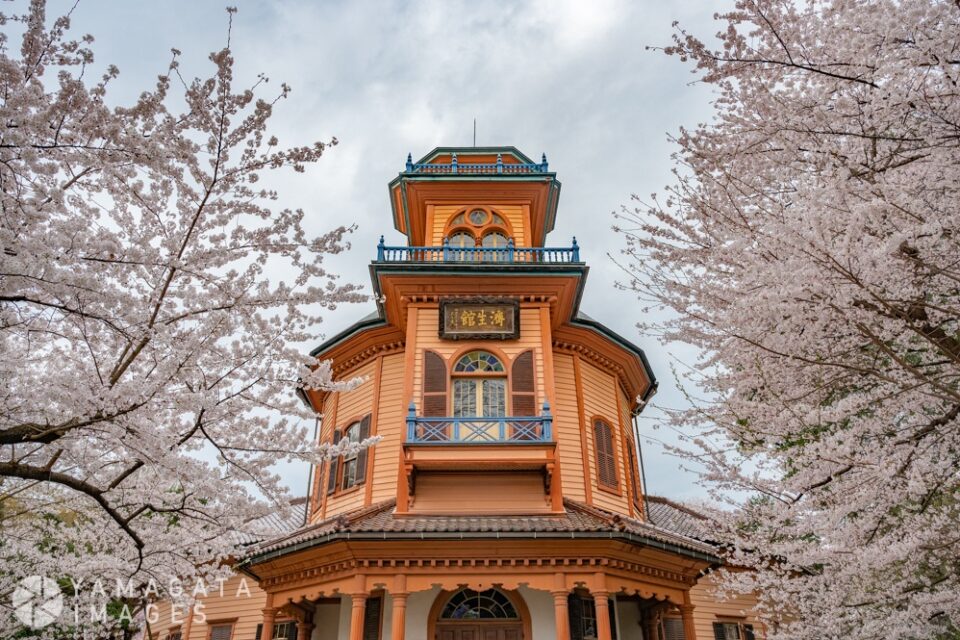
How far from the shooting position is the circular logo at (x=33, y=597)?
34.6ft

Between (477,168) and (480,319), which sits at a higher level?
(477,168)

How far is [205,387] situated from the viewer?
21.7 ft

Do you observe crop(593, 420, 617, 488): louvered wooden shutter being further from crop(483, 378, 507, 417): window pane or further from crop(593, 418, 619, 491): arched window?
crop(483, 378, 507, 417): window pane

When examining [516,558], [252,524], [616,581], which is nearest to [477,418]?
[516,558]

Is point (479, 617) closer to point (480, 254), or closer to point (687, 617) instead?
point (687, 617)

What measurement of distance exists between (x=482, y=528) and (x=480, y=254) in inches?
313

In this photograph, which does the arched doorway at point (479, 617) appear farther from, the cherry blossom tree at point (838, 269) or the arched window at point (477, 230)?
the arched window at point (477, 230)

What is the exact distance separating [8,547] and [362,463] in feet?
24.7

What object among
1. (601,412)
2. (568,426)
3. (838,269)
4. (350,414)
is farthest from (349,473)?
(838,269)

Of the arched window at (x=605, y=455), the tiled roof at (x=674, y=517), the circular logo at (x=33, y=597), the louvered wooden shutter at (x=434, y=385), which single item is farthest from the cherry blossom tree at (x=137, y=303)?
the tiled roof at (x=674, y=517)

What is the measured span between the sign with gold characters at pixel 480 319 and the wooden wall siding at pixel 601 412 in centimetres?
283

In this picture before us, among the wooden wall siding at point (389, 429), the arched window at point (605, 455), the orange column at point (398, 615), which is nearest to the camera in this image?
the orange column at point (398, 615)

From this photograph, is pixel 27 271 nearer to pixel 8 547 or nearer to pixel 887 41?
pixel 887 41

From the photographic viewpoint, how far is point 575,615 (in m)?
13.4
